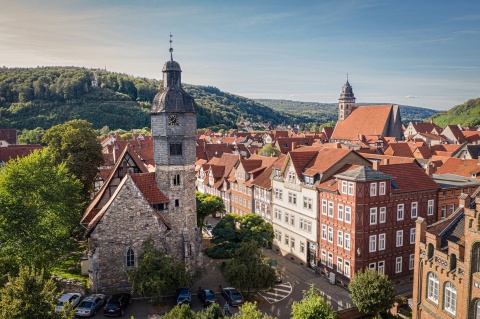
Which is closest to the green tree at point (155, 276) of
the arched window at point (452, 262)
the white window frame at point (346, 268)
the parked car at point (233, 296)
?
the parked car at point (233, 296)

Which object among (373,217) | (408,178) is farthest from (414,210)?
(373,217)

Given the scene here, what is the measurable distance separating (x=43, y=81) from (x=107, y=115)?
33.2 metres

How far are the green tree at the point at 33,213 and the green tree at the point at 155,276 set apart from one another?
7.23 m

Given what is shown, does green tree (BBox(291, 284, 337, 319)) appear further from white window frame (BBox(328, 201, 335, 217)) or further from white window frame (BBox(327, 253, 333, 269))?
white window frame (BBox(327, 253, 333, 269))

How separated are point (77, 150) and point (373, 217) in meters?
37.1

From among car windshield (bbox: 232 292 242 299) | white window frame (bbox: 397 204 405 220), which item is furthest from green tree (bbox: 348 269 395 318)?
white window frame (bbox: 397 204 405 220)

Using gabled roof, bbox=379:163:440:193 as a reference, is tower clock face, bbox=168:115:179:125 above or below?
above

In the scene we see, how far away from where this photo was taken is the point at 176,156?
34.2m

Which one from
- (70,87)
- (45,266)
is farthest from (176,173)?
(70,87)

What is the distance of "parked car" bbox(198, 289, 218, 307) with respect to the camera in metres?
30.1

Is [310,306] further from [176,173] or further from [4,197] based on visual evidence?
[4,197]

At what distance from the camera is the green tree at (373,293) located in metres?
26.9

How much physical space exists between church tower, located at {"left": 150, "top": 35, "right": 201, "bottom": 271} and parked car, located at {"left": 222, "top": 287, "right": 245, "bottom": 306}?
470cm

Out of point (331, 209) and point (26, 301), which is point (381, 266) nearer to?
point (331, 209)
